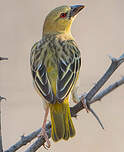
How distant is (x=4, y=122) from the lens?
605 centimetres

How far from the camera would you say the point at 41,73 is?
11.9 feet

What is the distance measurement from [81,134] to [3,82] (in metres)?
1.22

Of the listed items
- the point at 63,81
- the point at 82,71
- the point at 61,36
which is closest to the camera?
the point at 63,81

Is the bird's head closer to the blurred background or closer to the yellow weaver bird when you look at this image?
the yellow weaver bird

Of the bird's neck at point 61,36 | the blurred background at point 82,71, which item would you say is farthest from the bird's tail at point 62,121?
the blurred background at point 82,71

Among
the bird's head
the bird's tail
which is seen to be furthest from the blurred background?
the bird's tail

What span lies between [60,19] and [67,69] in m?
0.96

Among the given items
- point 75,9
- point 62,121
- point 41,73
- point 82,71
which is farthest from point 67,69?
point 82,71

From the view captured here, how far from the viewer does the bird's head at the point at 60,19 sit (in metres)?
4.35

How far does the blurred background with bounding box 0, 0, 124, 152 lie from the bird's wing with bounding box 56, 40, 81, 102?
209 centimetres

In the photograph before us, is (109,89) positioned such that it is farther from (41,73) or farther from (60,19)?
(60,19)

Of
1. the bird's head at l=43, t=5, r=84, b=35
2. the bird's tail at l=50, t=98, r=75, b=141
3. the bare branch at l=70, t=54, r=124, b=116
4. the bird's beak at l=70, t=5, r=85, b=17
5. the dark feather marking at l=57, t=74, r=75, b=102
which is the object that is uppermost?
the bare branch at l=70, t=54, r=124, b=116

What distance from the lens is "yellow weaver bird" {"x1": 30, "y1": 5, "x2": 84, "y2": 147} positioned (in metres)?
3.32

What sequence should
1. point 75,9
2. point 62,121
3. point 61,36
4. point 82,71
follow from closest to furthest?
point 62,121 < point 75,9 < point 61,36 < point 82,71
